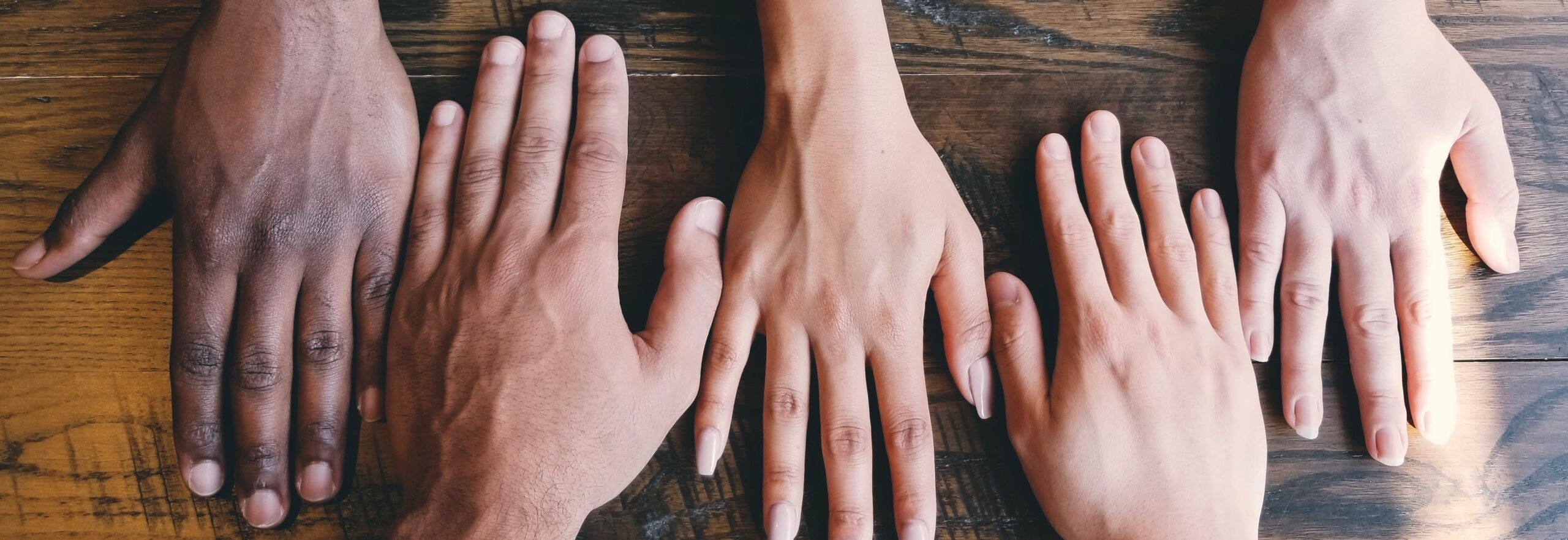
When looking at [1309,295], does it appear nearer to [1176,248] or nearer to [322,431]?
[1176,248]

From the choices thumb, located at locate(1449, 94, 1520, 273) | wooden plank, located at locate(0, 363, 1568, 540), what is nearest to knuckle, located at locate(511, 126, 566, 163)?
wooden plank, located at locate(0, 363, 1568, 540)

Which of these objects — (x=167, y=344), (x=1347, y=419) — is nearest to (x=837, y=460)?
(x=1347, y=419)

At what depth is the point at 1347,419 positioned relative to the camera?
34.7 inches

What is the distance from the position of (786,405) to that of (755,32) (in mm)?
423

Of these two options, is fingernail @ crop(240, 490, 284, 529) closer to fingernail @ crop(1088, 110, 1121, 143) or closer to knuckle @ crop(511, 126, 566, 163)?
knuckle @ crop(511, 126, 566, 163)

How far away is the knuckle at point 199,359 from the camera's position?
2.58ft

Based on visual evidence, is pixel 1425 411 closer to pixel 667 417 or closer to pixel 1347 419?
pixel 1347 419

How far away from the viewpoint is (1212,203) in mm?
891

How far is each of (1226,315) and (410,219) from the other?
0.89 meters

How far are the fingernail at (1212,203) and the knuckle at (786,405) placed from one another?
1.65 ft

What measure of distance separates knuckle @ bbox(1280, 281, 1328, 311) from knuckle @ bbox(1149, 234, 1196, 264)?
124mm

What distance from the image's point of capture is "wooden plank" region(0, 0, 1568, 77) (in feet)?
2.88

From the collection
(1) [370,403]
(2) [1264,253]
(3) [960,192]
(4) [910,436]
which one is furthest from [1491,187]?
(1) [370,403]

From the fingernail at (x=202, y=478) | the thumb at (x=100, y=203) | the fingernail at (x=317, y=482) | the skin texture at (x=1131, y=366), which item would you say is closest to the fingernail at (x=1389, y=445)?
the skin texture at (x=1131, y=366)
